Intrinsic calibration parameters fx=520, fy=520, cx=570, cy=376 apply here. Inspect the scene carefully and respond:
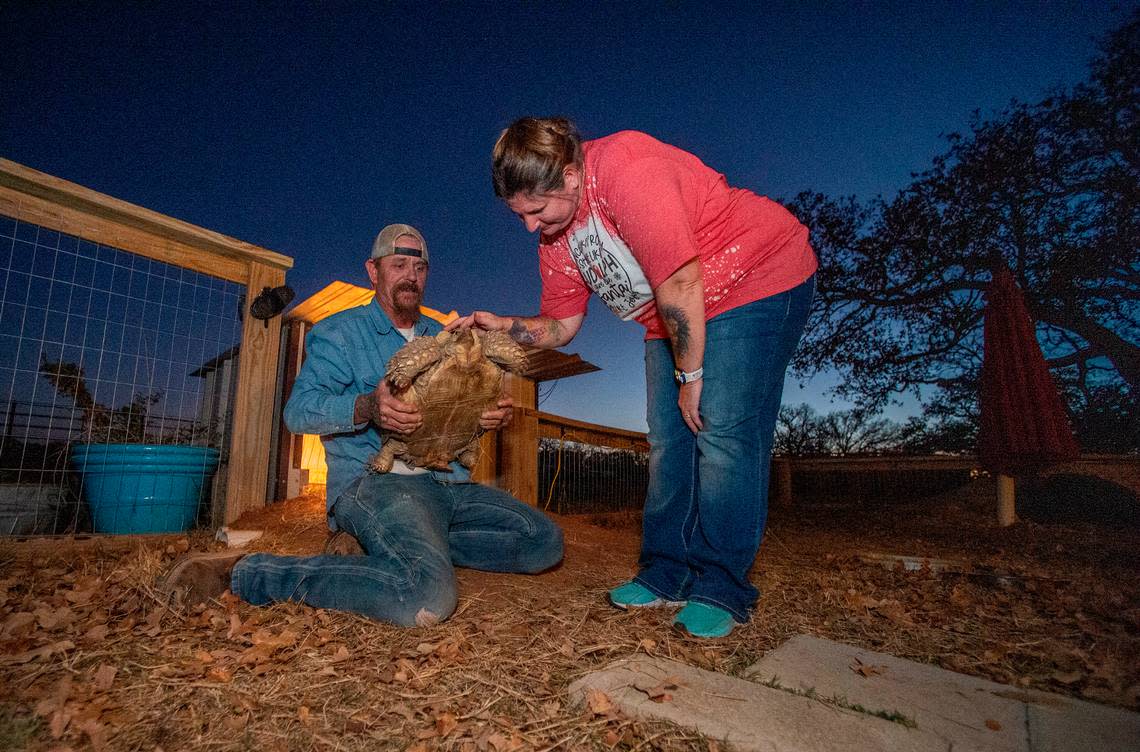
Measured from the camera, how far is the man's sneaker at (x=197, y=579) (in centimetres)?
229

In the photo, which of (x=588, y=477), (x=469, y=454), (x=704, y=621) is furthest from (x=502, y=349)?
(x=588, y=477)

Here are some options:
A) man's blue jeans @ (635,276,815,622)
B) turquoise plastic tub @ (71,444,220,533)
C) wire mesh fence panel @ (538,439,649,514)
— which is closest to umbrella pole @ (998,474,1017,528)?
wire mesh fence panel @ (538,439,649,514)

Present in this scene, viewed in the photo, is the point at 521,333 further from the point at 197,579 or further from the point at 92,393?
the point at 92,393

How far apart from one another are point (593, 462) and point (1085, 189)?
923 cm

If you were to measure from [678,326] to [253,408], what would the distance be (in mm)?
4467

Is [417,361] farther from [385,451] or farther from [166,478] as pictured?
[166,478]

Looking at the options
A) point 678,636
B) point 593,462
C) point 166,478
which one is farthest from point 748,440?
point 593,462

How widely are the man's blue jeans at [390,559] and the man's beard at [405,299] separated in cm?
111

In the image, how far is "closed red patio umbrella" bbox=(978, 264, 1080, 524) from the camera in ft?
21.0

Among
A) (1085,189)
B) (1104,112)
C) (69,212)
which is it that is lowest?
(69,212)

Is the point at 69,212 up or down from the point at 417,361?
up

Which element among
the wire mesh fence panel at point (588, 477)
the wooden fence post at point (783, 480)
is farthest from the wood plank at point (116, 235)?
the wooden fence post at point (783, 480)

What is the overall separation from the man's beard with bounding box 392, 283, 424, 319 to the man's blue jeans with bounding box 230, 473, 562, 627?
111 cm

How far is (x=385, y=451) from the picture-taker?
289 centimetres
